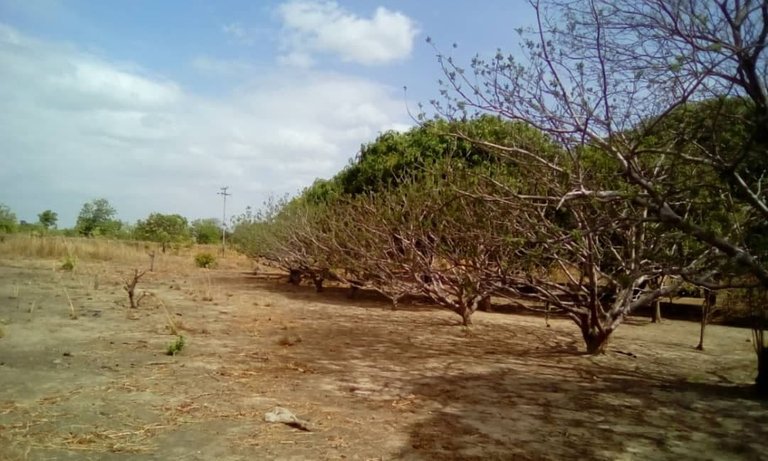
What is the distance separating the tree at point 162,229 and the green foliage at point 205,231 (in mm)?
10183

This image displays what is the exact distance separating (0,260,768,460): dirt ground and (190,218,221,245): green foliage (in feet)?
156

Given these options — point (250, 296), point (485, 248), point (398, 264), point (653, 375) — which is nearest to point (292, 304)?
point (250, 296)

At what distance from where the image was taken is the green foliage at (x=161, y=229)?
144ft

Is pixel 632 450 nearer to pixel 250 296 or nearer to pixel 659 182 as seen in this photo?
pixel 659 182

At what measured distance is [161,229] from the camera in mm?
45625

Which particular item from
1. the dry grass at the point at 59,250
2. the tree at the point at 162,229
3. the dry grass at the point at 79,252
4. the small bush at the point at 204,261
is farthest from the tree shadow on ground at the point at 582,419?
the tree at the point at 162,229

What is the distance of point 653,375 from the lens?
8.35 m

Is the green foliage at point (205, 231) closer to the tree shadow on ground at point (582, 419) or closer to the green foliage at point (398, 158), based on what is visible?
the green foliage at point (398, 158)

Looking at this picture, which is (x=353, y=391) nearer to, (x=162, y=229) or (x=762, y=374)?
(x=762, y=374)

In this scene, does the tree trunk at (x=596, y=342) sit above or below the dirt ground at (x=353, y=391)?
above

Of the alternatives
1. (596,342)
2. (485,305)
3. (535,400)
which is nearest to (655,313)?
(485,305)

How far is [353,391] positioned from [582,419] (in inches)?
100

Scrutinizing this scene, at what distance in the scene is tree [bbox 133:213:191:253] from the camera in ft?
144

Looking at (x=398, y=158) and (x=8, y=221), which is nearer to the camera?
(x=398, y=158)
